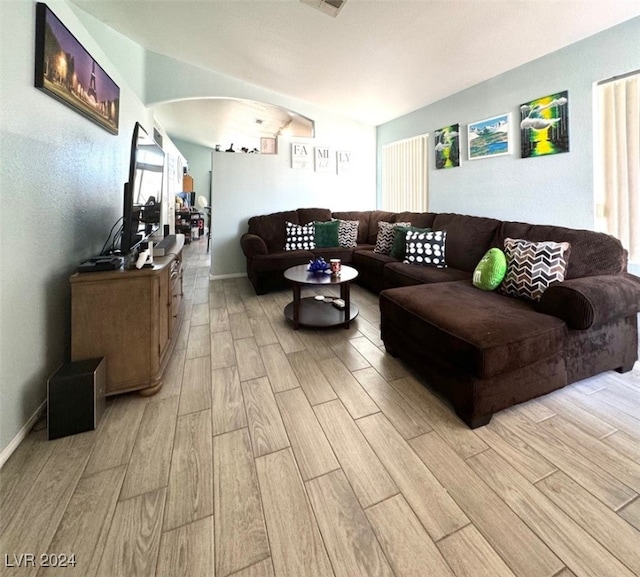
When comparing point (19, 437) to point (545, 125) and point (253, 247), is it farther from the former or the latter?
point (545, 125)

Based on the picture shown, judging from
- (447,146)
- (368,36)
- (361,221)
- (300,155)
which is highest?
(368,36)

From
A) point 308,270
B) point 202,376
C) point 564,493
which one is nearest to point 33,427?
point 202,376

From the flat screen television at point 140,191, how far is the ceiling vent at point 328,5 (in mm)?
1638

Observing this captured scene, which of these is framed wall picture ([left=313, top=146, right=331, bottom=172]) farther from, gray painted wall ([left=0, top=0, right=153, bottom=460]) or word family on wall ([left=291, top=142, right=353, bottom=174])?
gray painted wall ([left=0, top=0, right=153, bottom=460])

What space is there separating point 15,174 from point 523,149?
372cm

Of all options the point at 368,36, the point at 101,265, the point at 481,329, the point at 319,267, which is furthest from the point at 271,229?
the point at 481,329

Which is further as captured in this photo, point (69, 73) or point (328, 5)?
point (328, 5)

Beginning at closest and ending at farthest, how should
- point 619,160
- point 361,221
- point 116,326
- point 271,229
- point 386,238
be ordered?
point 116,326 < point 619,160 < point 386,238 < point 271,229 < point 361,221

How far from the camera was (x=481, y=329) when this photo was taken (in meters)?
1.47

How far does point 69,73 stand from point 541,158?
363 cm

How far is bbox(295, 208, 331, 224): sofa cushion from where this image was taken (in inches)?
176

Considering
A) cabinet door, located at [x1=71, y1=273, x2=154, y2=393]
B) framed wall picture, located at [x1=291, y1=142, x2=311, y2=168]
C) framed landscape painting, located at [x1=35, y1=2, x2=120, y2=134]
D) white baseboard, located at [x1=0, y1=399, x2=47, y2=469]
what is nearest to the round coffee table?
cabinet door, located at [x1=71, y1=273, x2=154, y2=393]

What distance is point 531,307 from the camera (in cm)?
179

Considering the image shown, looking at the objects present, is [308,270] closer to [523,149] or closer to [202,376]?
[202,376]
